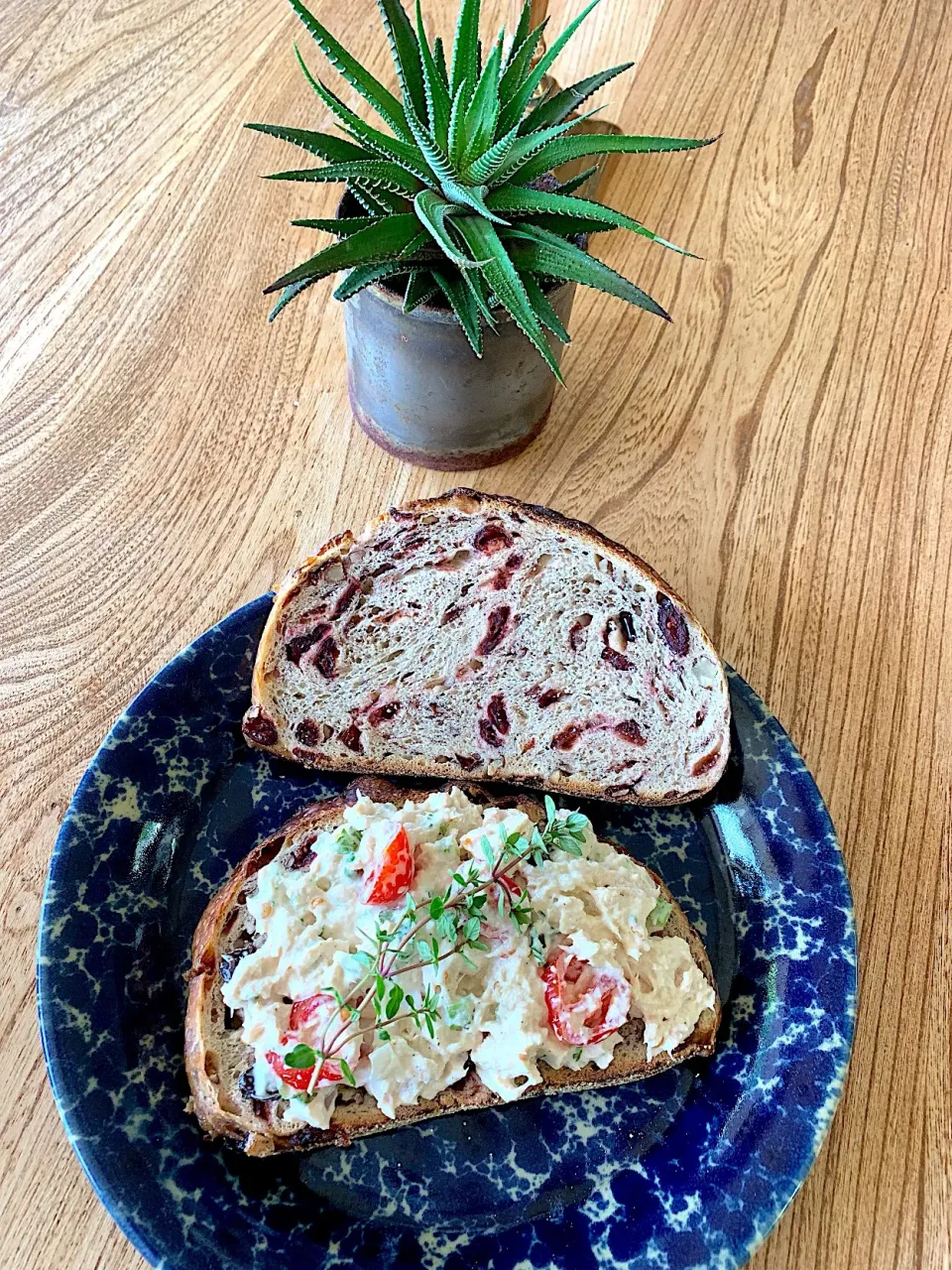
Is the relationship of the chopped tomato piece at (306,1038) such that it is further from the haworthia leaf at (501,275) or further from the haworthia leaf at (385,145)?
the haworthia leaf at (385,145)

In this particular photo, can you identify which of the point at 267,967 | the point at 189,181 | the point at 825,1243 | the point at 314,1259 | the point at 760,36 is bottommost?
the point at 825,1243

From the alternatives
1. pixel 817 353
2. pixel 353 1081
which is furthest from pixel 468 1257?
pixel 817 353

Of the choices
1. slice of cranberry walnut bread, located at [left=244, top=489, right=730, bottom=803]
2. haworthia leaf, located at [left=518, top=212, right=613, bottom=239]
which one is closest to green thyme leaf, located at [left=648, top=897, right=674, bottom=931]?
slice of cranberry walnut bread, located at [left=244, top=489, right=730, bottom=803]

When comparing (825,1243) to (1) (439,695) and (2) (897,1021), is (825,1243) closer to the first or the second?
(2) (897,1021)

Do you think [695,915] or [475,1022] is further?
[695,915]

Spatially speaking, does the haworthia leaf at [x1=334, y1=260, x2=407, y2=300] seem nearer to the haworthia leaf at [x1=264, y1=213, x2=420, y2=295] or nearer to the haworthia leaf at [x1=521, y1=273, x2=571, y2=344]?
the haworthia leaf at [x1=264, y1=213, x2=420, y2=295]

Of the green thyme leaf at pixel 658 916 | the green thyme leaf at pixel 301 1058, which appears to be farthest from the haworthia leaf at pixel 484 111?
the green thyme leaf at pixel 301 1058

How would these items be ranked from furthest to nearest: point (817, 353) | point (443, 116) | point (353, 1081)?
point (817, 353) < point (443, 116) < point (353, 1081)
